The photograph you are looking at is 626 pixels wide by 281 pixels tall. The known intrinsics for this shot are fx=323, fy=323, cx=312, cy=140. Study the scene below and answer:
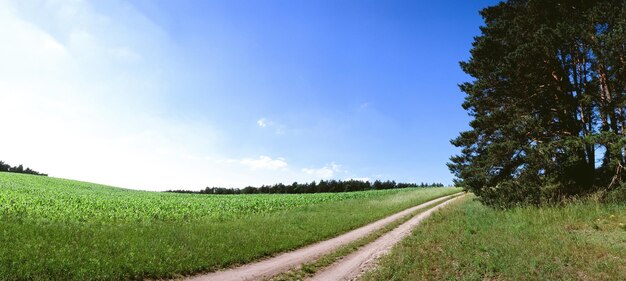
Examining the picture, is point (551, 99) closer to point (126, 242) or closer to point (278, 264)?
point (278, 264)

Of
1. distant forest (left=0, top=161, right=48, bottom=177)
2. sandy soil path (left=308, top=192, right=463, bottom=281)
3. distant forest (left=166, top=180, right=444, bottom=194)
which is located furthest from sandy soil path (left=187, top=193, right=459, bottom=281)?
distant forest (left=0, top=161, right=48, bottom=177)

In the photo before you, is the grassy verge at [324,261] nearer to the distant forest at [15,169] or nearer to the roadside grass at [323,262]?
the roadside grass at [323,262]

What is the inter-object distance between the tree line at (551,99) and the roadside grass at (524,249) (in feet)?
9.21

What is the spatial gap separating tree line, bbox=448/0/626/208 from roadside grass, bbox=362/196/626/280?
2.81m

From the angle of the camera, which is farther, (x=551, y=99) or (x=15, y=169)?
(x=15, y=169)

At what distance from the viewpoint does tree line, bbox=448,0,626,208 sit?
17.6 metres

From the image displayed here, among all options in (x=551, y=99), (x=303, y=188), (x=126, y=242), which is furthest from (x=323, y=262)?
(x=303, y=188)

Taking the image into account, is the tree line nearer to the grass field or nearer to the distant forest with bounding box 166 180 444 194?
the grass field

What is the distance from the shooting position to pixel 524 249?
11211 millimetres

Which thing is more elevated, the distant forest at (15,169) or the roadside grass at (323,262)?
the distant forest at (15,169)

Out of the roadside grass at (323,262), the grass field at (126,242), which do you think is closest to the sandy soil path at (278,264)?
the roadside grass at (323,262)

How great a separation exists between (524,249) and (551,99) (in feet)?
49.9

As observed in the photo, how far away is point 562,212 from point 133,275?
19.5m

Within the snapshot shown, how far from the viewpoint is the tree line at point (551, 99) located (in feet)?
57.8
